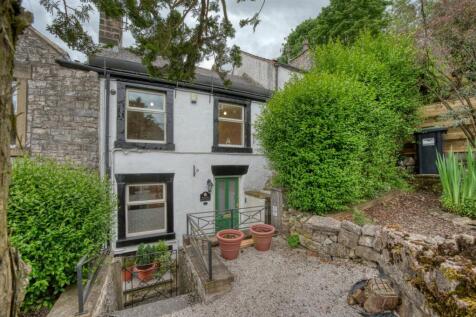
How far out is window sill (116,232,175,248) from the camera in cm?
578

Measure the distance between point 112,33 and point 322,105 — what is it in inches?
276

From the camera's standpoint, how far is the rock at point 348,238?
3820 mm

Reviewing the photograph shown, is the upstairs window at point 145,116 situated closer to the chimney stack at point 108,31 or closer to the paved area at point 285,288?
the chimney stack at point 108,31

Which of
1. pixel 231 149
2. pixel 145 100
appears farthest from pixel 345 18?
pixel 145 100

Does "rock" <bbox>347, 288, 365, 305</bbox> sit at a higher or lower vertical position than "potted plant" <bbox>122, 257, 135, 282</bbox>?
higher

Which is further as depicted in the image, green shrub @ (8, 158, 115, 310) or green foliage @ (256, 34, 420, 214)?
green foliage @ (256, 34, 420, 214)

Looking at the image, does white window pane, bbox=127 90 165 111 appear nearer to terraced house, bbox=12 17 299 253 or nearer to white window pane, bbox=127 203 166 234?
terraced house, bbox=12 17 299 253

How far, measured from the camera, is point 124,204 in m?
5.81

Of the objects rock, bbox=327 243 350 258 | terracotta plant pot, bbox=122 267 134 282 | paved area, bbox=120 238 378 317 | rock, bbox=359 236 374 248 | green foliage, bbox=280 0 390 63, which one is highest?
green foliage, bbox=280 0 390 63

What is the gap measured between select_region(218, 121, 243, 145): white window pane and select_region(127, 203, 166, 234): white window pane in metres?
2.96

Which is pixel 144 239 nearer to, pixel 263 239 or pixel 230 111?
pixel 263 239

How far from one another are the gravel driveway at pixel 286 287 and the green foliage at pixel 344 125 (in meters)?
1.20

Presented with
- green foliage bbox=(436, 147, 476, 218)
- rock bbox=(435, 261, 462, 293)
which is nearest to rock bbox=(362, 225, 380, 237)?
green foliage bbox=(436, 147, 476, 218)

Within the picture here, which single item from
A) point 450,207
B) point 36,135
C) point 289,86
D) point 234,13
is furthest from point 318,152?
point 36,135
